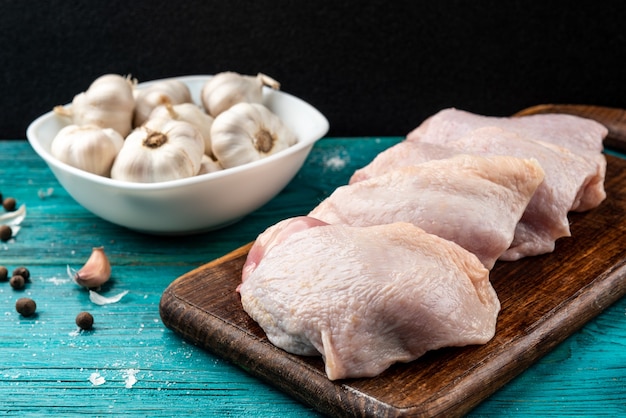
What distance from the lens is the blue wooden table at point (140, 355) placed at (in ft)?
5.35

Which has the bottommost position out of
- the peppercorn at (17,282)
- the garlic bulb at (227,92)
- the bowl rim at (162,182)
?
the peppercorn at (17,282)

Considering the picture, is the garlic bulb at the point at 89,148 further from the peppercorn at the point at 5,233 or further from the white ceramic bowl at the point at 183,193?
the peppercorn at the point at 5,233

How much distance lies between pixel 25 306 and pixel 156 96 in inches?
34.0

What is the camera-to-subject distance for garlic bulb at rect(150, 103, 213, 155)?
2.43 metres

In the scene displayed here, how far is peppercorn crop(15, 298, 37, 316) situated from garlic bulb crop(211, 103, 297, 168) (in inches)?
27.0

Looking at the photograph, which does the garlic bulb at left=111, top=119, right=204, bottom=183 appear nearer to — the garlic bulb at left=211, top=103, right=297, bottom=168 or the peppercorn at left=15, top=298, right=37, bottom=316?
the garlic bulb at left=211, top=103, right=297, bottom=168

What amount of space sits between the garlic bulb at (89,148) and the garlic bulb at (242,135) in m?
0.29

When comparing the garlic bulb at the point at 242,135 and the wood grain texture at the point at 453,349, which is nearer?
the wood grain texture at the point at 453,349

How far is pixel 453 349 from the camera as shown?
1650 mm

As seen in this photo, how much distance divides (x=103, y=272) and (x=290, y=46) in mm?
1573

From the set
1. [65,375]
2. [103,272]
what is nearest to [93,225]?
[103,272]

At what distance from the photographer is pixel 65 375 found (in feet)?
5.70

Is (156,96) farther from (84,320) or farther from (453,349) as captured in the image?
(453,349)

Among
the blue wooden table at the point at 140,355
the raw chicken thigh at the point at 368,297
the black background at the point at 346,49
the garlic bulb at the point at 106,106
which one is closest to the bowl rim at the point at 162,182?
the garlic bulb at the point at 106,106
